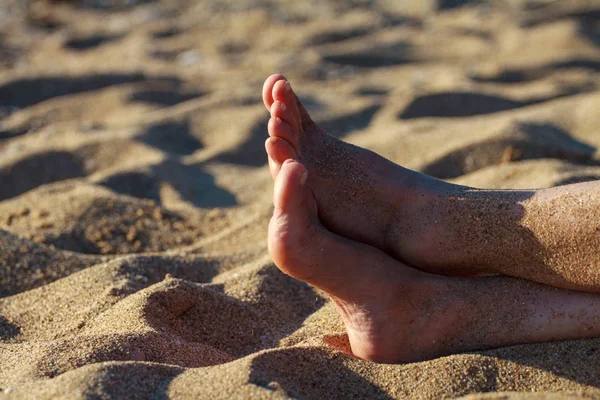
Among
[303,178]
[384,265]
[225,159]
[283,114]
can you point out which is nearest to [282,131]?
[283,114]

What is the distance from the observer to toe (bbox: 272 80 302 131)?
1.91m

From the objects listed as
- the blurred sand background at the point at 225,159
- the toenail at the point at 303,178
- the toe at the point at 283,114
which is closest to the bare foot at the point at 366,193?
the toe at the point at 283,114

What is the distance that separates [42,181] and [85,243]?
1.03 metres

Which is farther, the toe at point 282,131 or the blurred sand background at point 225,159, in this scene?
the toe at point 282,131

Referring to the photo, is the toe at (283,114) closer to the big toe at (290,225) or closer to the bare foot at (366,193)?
the bare foot at (366,193)

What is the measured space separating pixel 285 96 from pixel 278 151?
155mm

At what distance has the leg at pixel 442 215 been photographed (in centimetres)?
167

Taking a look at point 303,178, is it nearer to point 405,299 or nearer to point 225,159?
point 405,299

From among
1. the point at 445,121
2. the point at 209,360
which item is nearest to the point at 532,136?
the point at 445,121

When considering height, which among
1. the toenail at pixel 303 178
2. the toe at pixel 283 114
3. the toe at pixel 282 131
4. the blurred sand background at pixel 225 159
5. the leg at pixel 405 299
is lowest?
the blurred sand background at pixel 225 159

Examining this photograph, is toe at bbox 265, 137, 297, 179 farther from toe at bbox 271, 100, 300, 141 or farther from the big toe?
the big toe

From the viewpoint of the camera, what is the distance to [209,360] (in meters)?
1.77

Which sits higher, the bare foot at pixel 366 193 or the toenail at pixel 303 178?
the toenail at pixel 303 178

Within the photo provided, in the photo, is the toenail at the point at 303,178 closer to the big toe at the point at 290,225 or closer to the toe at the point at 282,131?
the big toe at the point at 290,225
